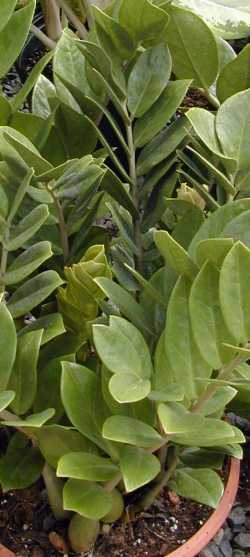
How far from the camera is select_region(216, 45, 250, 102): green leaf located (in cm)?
74

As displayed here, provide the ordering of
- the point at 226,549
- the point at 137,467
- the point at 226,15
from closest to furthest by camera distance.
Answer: the point at 137,467 → the point at 226,549 → the point at 226,15

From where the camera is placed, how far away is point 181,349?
2.04 feet

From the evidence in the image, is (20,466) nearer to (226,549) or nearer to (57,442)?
(57,442)

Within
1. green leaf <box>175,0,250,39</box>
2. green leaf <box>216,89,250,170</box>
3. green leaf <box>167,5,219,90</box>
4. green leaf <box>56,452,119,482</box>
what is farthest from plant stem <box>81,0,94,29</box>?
green leaf <box>56,452,119,482</box>

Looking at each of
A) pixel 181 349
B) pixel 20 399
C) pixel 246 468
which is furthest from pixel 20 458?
pixel 246 468

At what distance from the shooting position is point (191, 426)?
587mm

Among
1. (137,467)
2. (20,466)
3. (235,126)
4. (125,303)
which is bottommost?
(20,466)

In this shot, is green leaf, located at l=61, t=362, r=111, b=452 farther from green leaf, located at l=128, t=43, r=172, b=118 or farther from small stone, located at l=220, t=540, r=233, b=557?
small stone, located at l=220, t=540, r=233, b=557

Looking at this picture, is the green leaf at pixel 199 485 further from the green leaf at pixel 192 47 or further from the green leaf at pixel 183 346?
the green leaf at pixel 192 47

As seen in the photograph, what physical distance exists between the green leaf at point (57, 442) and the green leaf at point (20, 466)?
0.17 feet

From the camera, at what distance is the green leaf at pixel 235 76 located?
29.1 inches

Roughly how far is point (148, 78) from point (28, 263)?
0.72ft

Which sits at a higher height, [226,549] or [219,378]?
[219,378]

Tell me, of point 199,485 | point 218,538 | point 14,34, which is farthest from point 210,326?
point 218,538
